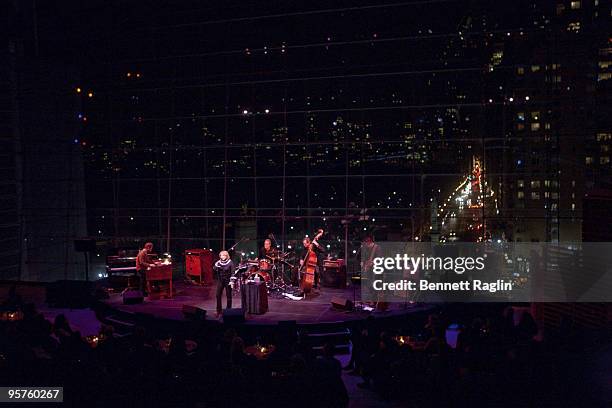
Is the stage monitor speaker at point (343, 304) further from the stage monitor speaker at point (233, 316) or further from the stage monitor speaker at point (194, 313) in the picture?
the stage monitor speaker at point (194, 313)

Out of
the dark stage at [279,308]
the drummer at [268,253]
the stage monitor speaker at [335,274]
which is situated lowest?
the dark stage at [279,308]

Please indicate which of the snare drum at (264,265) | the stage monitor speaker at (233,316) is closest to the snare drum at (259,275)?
the snare drum at (264,265)

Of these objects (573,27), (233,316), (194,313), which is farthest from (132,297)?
(573,27)

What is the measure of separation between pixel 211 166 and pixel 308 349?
925 cm

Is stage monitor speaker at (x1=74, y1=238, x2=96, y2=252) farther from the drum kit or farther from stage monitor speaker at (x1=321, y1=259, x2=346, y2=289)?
stage monitor speaker at (x1=321, y1=259, x2=346, y2=289)

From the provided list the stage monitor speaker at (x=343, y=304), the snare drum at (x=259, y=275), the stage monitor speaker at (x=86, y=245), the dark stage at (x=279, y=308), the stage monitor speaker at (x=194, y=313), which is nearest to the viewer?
the stage monitor speaker at (x=194, y=313)

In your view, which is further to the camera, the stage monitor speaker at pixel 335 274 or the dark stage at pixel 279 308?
the stage monitor speaker at pixel 335 274

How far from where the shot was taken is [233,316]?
28.4 feet

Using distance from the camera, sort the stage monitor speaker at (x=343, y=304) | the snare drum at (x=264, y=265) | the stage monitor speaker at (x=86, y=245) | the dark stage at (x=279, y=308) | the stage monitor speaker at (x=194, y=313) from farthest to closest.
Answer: the stage monitor speaker at (x=86, y=245), the snare drum at (x=264, y=265), the stage monitor speaker at (x=343, y=304), the dark stage at (x=279, y=308), the stage monitor speaker at (x=194, y=313)

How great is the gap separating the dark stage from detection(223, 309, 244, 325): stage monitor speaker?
16cm

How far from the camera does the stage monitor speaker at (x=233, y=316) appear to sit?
8609 millimetres

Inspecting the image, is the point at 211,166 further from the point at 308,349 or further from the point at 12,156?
the point at 308,349

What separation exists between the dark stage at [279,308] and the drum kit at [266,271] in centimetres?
37

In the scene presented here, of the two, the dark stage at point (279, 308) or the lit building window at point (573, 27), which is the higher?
the lit building window at point (573, 27)
